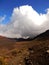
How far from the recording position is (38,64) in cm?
8800

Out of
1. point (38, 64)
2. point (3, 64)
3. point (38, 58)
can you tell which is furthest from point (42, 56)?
point (3, 64)

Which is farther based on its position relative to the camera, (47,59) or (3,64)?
(47,59)

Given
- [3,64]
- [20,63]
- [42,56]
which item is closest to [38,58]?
[42,56]

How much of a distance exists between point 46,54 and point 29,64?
31.7ft

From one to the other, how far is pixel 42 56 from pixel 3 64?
2392 cm

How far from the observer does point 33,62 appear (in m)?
91.9

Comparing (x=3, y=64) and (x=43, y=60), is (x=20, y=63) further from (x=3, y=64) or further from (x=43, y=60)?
(x=3, y=64)

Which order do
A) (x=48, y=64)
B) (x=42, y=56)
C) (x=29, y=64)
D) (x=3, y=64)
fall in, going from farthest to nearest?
(x=42, y=56), (x=29, y=64), (x=48, y=64), (x=3, y=64)

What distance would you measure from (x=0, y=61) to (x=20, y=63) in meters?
18.8

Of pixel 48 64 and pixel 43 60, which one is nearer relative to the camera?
pixel 48 64

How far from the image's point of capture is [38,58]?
9438cm

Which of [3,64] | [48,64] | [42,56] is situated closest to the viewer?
[3,64]

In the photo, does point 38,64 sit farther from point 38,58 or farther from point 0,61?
point 0,61

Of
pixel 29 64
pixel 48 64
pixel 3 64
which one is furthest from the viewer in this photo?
pixel 29 64
